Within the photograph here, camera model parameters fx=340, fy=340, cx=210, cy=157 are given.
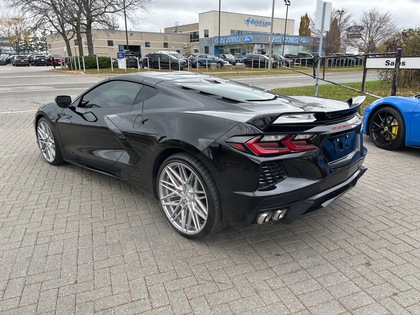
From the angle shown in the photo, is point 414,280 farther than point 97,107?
No

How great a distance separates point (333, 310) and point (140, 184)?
207 centimetres

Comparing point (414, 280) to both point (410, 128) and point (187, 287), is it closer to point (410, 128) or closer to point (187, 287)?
point (187, 287)

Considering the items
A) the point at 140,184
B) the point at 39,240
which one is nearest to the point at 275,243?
the point at 140,184

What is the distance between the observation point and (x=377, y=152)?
571cm

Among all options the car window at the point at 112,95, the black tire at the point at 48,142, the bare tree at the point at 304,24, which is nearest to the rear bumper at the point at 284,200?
the car window at the point at 112,95

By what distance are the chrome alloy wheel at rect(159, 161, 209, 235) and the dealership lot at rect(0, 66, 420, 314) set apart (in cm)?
16

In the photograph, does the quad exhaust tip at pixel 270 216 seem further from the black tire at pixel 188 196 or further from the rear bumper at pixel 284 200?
the black tire at pixel 188 196

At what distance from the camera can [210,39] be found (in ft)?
245

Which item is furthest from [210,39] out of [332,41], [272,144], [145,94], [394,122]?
[272,144]

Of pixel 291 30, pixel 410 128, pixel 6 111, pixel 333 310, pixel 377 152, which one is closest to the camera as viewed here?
pixel 333 310

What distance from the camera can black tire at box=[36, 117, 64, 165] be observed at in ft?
15.7

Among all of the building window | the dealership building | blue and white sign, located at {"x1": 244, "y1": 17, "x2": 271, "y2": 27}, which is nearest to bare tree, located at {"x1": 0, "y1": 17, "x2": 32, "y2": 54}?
the dealership building

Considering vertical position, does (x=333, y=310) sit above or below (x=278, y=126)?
below

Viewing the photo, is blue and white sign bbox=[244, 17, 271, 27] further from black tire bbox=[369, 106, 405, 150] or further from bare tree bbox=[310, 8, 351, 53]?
black tire bbox=[369, 106, 405, 150]
